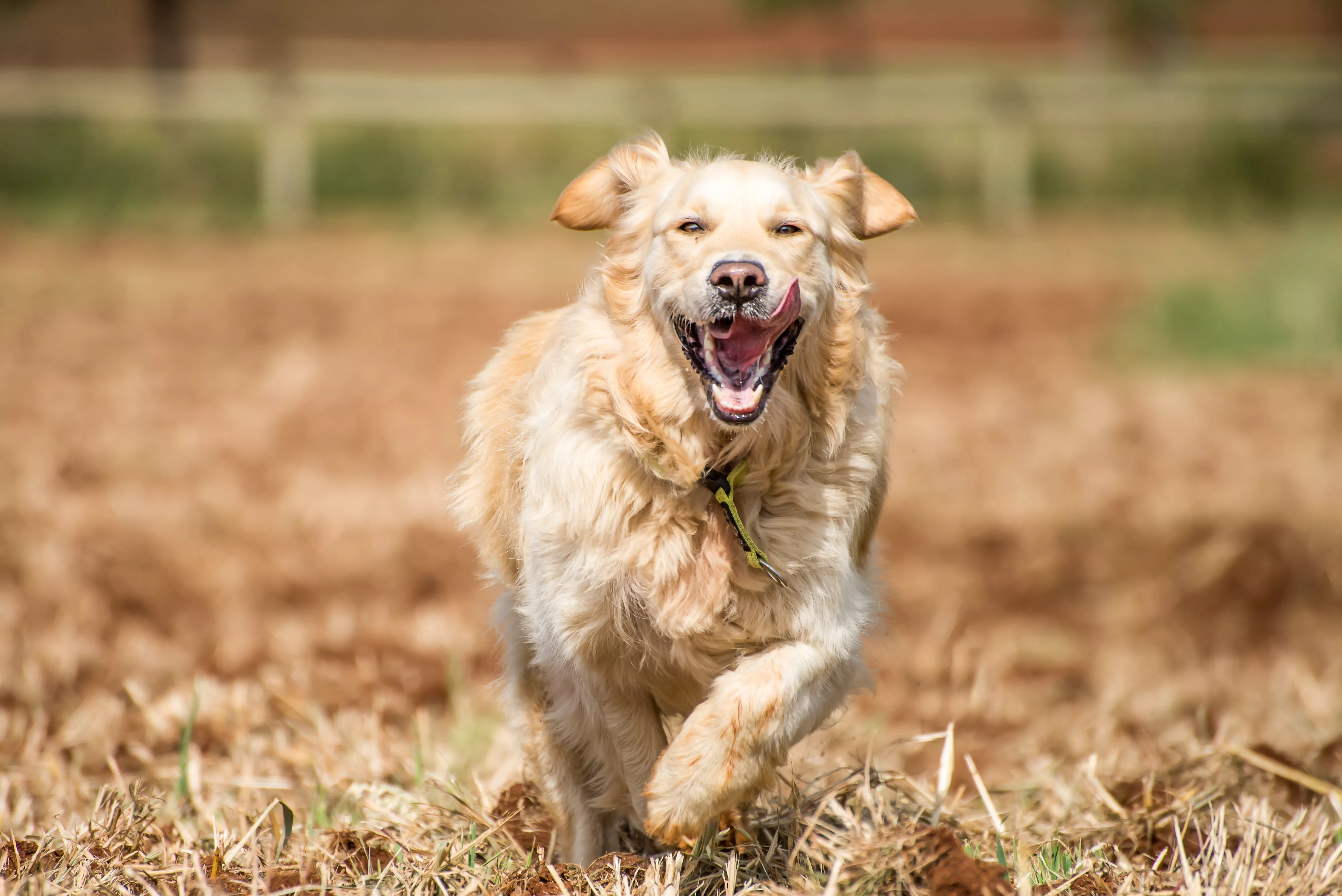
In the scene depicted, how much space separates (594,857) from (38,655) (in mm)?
2666

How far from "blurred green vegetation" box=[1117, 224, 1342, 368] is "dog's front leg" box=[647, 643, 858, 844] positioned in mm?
9369

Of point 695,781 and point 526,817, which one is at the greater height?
point 695,781

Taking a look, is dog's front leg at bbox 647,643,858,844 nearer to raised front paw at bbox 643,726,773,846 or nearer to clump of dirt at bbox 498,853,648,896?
raised front paw at bbox 643,726,773,846

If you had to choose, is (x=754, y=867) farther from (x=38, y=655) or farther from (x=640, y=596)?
(x=38, y=655)

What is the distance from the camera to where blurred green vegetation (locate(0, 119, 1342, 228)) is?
674 inches

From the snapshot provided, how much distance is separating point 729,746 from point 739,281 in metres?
1.00

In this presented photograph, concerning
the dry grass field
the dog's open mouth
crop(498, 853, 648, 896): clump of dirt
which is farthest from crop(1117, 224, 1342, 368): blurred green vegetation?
crop(498, 853, 648, 896): clump of dirt

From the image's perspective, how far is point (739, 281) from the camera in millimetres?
2982

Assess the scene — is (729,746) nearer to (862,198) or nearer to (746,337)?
(746,337)

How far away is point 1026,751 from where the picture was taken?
4734 mm

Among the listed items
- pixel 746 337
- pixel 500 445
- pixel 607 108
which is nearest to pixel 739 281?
pixel 746 337

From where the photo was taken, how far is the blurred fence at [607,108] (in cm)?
1769

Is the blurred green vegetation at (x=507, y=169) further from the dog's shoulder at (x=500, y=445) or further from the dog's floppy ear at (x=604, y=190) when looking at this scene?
the dog's floppy ear at (x=604, y=190)

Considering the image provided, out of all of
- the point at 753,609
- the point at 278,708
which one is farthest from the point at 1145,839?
the point at 278,708
